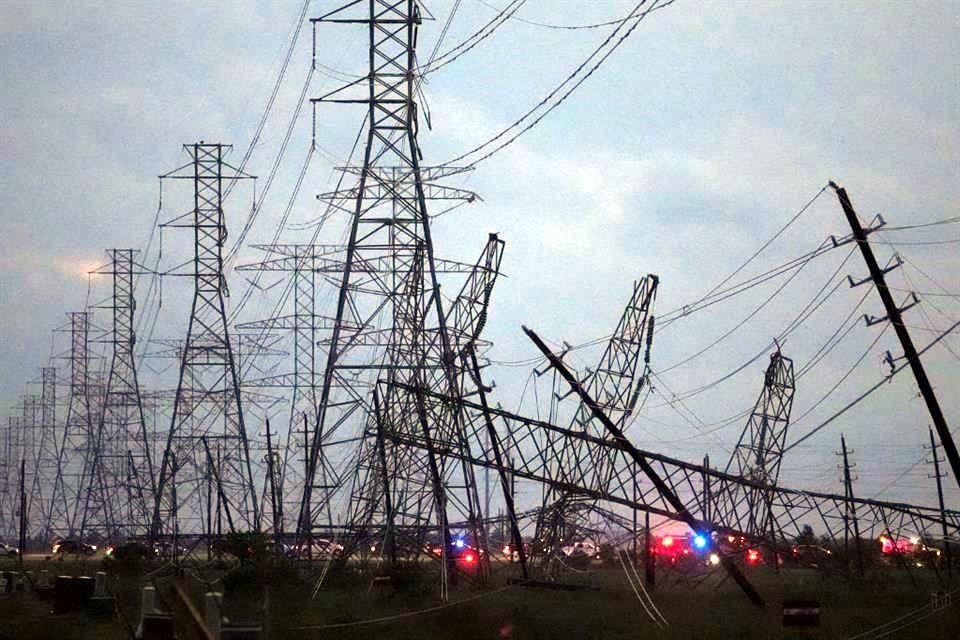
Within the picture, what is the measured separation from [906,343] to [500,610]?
1226 cm

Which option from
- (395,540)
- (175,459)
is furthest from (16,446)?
(395,540)

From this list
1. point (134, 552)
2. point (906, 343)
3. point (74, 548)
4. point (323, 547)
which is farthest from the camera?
point (74, 548)

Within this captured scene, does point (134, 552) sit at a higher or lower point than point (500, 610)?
higher

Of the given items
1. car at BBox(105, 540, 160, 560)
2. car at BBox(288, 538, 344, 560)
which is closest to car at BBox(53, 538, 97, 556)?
car at BBox(105, 540, 160, 560)

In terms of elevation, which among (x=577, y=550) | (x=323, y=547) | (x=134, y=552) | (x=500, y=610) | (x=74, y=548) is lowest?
(x=500, y=610)

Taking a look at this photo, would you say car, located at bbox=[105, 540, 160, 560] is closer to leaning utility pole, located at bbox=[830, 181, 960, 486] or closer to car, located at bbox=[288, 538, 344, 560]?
car, located at bbox=[288, 538, 344, 560]

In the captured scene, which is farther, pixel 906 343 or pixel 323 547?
pixel 323 547

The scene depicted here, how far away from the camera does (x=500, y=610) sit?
36.8 m

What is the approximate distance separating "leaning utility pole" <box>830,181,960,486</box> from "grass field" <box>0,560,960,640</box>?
4.00m

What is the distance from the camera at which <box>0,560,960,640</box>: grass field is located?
31719 mm

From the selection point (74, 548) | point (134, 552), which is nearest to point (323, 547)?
point (134, 552)

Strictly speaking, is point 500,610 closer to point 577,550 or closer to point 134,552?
point 577,550

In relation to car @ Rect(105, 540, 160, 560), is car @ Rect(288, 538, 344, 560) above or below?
below

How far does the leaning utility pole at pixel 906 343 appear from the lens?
3253 cm
